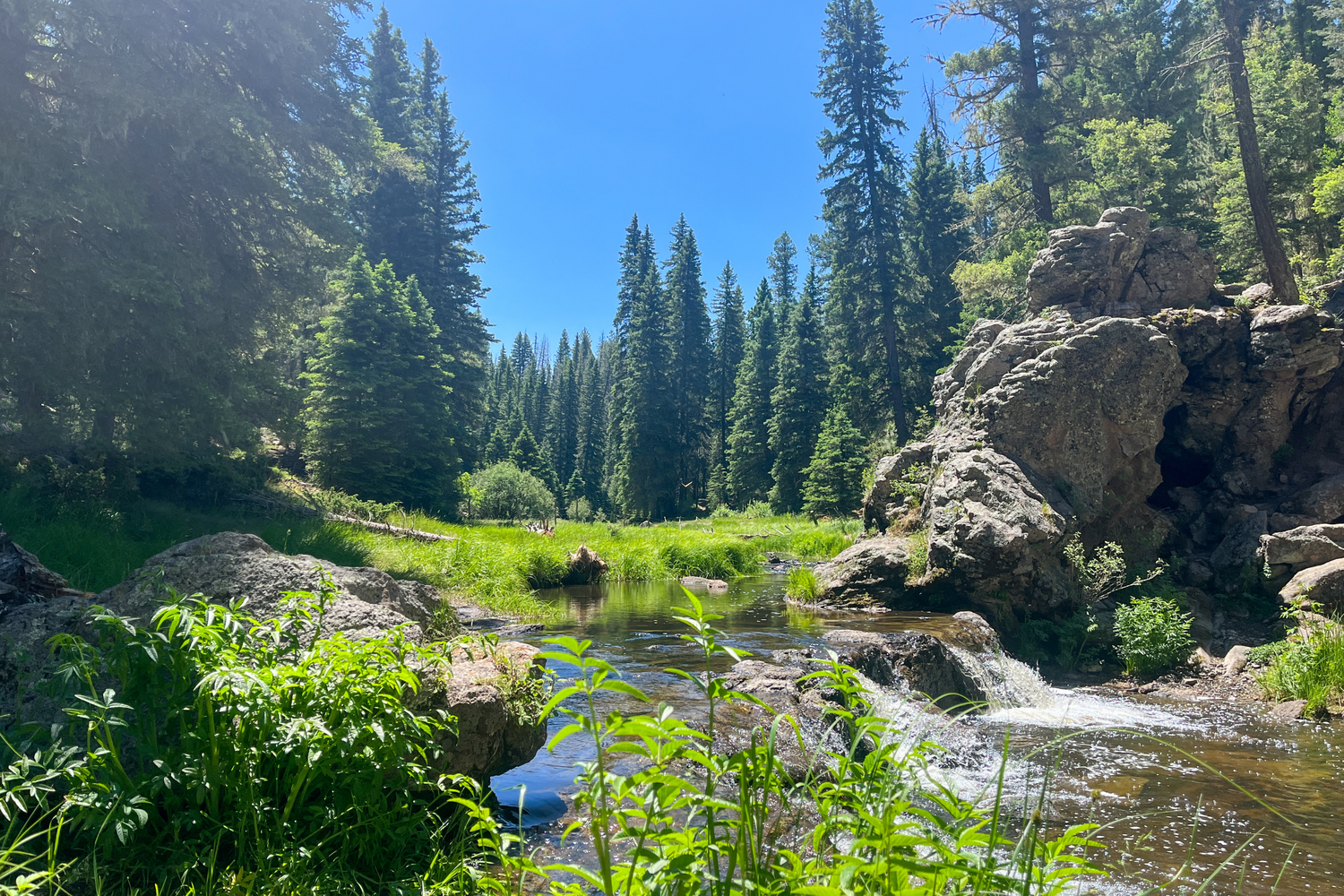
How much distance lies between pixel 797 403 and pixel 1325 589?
35.6 meters

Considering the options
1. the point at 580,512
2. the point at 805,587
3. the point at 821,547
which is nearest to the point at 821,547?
the point at 821,547

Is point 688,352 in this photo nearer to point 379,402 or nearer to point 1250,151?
point 379,402

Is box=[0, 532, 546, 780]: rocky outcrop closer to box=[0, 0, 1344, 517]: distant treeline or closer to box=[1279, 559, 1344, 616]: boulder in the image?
box=[0, 0, 1344, 517]: distant treeline

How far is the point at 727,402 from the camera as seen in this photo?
Result: 58.4 meters

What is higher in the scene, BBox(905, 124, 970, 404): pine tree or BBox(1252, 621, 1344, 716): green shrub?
BBox(905, 124, 970, 404): pine tree

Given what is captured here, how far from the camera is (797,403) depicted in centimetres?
4419

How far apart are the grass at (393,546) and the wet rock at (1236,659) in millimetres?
9447

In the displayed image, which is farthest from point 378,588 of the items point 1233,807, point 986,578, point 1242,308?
point 1242,308

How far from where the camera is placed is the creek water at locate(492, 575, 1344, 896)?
3916 millimetres

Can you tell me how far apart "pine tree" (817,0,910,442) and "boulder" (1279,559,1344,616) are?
20.2m

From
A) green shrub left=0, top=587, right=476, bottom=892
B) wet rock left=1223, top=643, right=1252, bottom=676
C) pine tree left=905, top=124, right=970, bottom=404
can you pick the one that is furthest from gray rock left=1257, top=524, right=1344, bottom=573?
pine tree left=905, top=124, right=970, bottom=404

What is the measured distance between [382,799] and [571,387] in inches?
3025

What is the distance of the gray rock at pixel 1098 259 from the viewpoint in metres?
→ 13.8

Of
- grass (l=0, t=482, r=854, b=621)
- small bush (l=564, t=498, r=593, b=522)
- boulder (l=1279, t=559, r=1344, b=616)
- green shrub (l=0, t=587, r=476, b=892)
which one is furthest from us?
small bush (l=564, t=498, r=593, b=522)
